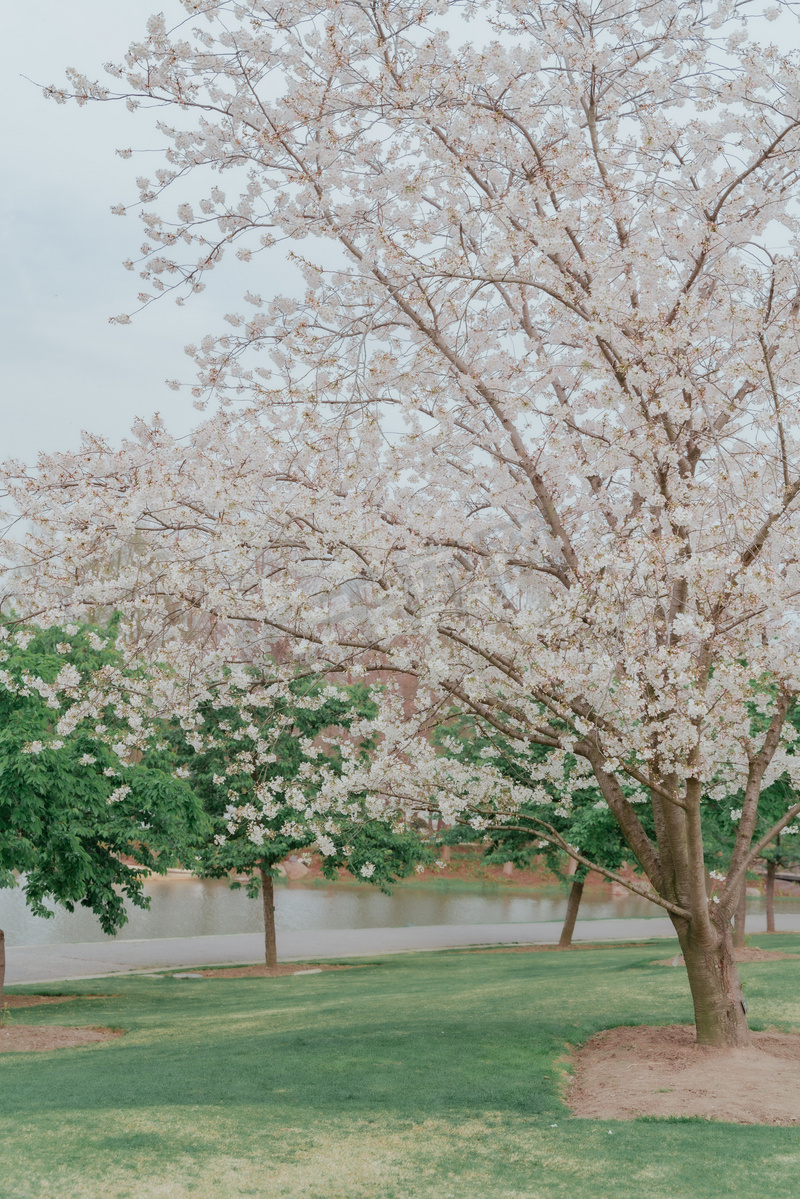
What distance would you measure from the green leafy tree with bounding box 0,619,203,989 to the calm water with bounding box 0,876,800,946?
1118cm

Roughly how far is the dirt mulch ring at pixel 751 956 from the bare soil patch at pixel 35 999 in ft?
30.3

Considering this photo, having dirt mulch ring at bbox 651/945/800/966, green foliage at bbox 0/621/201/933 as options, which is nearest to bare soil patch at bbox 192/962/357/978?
green foliage at bbox 0/621/201/933

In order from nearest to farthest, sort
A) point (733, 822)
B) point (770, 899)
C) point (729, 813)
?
point (729, 813), point (733, 822), point (770, 899)

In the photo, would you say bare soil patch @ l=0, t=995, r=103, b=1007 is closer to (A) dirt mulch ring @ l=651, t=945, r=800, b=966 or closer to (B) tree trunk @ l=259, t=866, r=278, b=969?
(B) tree trunk @ l=259, t=866, r=278, b=969

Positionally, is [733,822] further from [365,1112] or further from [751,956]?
[365,1112]

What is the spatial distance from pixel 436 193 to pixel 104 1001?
38.6 ft

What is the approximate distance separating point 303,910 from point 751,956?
1783 centimetres

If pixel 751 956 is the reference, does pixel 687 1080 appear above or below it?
above

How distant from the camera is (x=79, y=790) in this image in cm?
1105

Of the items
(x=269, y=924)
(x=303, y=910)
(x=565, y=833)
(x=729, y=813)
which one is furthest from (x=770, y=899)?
(x=269, y=924)

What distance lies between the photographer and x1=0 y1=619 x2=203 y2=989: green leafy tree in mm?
9750

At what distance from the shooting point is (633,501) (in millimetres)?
8703

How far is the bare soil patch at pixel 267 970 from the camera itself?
17.3 m

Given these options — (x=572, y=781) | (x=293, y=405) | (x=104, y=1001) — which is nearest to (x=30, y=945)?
(x=104, y=1001)
